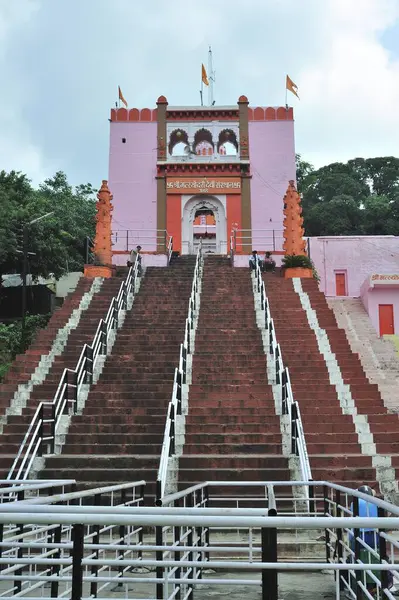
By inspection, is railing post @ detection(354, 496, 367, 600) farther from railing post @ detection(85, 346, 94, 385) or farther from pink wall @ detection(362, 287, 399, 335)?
pink wall @ detection(362, 287, 399, 335)

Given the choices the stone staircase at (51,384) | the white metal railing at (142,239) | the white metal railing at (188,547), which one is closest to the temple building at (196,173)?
the white metal railing at (142,239)

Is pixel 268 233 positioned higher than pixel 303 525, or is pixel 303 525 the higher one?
pixel 268 233

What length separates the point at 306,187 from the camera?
53406 millimetres

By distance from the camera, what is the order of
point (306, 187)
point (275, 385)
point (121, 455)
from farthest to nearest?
point (306, 187) < point (275, 385) < point (121, 455)

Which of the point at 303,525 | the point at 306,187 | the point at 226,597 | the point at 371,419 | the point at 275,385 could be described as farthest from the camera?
the point at 306,187

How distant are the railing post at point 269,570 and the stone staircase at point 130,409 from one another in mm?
6030

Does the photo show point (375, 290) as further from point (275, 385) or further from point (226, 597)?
point (226, 597)

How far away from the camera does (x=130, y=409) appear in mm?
11781

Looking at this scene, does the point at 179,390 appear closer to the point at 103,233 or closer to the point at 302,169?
the point at 103,233

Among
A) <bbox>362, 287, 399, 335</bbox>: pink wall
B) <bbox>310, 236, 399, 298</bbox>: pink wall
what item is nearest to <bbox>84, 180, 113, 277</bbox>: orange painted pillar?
<bbox>362, 287, 399, 335</bbox>: pink wall

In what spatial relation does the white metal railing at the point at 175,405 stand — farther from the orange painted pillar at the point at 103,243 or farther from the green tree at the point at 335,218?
the green tree at the point at 335,218

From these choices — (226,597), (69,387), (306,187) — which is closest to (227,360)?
(69,387)

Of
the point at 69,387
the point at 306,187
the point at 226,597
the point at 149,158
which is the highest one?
the point at 306,187

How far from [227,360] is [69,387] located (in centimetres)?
352
